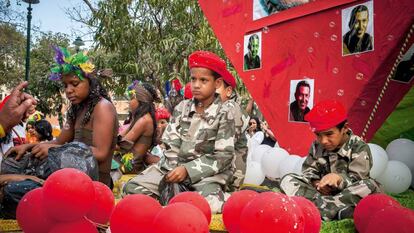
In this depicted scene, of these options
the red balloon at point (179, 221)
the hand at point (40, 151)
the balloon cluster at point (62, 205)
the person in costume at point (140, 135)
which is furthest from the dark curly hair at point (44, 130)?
the red balloon at point (179, 221)

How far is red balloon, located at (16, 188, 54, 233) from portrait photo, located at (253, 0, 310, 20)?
13.6ft

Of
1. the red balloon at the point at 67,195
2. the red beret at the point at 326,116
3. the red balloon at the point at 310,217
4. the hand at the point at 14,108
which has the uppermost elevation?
the hand at the point at 14,108

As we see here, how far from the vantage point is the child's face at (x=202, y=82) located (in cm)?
319

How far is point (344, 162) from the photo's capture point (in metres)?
3.09

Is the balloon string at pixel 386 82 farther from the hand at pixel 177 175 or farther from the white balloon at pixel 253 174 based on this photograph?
the hand at pixel 177 175

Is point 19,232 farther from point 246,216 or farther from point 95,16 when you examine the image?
point 95,16

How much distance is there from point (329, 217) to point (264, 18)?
334 cm

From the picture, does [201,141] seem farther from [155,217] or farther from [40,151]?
[155,217]

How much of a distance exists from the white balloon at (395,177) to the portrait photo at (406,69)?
35.2 inches

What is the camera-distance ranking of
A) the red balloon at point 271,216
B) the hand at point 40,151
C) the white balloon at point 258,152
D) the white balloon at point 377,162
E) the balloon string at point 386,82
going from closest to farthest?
the red balloon at point 271,216 → the hand at point 40,151 → the white balloon at point 377,162 → the balloon string at point 386,82 → the white balloon at point 258,152

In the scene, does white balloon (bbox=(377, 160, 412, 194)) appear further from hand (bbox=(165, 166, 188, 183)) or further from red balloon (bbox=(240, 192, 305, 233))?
red balloon (bbox=(240, 192, 305, 233))

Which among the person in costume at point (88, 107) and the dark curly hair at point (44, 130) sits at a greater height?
the person in costume at point (88, 107)

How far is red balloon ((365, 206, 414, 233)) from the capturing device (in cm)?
166

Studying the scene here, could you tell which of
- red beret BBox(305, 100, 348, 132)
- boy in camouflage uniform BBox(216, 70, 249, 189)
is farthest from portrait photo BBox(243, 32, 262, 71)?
red beret BBox(305, 100, 348, 132)
